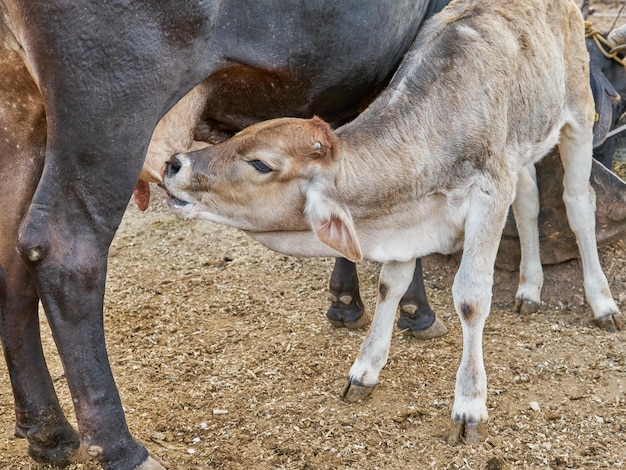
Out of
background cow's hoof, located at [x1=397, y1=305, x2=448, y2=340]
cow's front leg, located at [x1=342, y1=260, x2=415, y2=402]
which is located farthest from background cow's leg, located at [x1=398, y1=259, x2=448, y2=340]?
cow's front leg, located at [x1=342, y1=260, x2=415, y2=402]

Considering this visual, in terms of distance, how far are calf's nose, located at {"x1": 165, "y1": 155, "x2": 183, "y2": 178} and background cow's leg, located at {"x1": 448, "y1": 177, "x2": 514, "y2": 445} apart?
130 cm

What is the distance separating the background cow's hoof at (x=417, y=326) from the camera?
15.6ft

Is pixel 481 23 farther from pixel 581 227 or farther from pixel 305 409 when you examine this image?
→ pixel 305 409

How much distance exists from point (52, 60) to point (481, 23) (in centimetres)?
205

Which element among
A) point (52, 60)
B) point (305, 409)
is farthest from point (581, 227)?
point (52, 60)

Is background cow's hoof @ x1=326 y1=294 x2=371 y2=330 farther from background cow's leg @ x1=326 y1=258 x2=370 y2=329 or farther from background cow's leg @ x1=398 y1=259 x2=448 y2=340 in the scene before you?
background cow's leg @ x1=398 y1=259 x2=448 y2=340

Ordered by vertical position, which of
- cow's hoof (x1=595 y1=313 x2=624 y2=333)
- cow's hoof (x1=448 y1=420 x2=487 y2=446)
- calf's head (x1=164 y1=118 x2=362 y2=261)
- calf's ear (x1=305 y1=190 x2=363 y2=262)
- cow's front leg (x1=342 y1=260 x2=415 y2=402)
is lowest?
cow's hoof (x1=595 y1=313 x2=624 y2=333)

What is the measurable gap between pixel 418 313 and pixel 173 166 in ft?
6.27

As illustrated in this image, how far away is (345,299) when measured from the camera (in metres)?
4.87

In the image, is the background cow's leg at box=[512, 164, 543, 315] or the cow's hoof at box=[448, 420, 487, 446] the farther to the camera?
the background cow's leg at box=[512, 164, 543, 315]

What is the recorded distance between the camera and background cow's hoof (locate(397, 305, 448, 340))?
4.75m

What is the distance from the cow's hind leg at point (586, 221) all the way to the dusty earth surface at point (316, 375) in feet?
0.48

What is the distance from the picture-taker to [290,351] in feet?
15.3

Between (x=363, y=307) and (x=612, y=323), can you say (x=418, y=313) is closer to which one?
(x=363, y=307)
